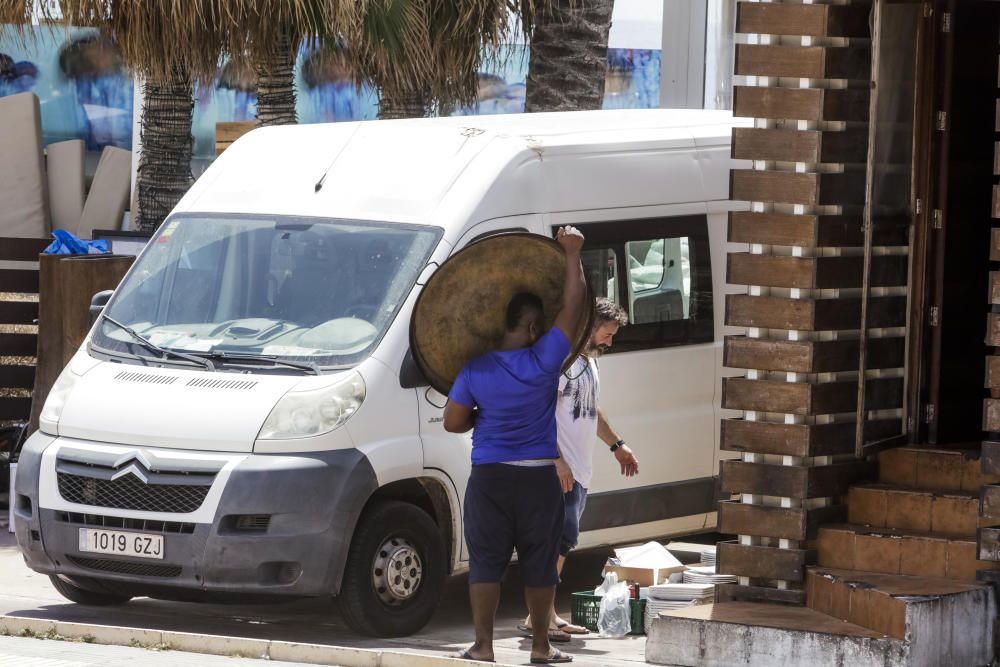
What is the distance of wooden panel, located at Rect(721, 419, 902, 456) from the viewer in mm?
7945

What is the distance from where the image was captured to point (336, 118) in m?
22.0

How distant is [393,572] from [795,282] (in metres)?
2.39

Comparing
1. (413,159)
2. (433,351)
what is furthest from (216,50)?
(433,351)

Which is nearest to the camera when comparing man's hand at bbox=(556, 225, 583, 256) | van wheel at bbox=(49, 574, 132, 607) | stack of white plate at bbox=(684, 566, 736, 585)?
man's hand at bbox=(556, 225, 583, 256)

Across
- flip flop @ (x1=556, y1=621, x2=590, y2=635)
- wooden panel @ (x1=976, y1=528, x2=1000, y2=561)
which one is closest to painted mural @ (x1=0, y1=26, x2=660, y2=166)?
flip flop @ (x1=556, y1=621, x2=590, y2=635)

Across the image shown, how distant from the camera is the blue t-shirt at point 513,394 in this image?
768cm

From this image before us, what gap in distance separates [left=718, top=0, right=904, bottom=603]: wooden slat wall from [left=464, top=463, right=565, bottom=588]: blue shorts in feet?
2.82

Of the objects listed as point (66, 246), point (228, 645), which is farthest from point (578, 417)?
point (66, 246)

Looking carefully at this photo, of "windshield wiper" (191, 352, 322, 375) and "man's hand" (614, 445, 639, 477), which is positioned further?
"man's hand" (614, 445, 639, 477)

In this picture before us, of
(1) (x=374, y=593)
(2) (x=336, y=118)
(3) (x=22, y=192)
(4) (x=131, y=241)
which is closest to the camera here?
(1) (x=374, y=593)

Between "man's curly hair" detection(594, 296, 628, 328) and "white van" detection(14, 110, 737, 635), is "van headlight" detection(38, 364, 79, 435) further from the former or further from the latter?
"man's curly hair" detection(594, 296, 628, 328)

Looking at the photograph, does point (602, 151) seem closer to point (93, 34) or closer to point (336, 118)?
point (336, 118)

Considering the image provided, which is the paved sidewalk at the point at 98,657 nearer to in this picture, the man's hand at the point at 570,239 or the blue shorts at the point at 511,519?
the blue shorts at the point at 511,519

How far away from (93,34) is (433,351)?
16.0 meters
